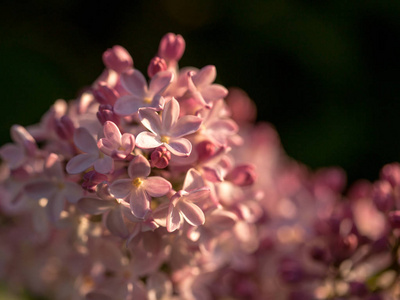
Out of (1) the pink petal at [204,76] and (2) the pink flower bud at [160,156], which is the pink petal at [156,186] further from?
(1) the pink petal at [204,76]

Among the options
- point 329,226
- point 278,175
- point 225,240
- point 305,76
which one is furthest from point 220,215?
point 305,76

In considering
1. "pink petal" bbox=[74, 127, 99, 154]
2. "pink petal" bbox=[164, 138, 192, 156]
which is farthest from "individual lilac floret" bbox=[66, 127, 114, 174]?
"pink petal" bbox=[164, 138, 192, 156]

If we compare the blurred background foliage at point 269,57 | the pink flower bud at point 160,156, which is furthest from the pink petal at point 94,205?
Result: the blurred background foliage at point 269,57

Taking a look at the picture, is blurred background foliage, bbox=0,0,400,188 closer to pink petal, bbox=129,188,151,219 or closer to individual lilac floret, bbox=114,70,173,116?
individual lilac floret, bbox=114,70,173,116

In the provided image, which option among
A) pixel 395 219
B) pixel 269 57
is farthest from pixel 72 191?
pixel 269 57

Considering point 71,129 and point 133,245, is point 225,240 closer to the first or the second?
point 133,245

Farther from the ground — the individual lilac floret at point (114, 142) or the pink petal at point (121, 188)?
the individual lilac floret at point (114, 142)

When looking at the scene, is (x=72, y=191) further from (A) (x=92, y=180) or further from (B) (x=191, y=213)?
(B) (x=191, y=213)
